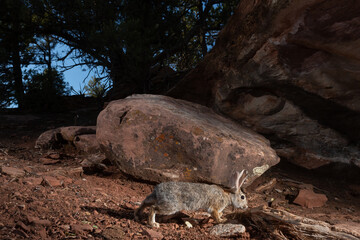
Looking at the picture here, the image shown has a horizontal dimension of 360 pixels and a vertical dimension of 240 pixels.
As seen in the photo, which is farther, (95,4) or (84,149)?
(95,4)

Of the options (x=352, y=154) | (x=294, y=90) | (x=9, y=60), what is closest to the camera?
(x=294, y=90)

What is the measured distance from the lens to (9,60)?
9.48m

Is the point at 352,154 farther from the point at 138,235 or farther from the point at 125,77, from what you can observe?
the point at 125,77

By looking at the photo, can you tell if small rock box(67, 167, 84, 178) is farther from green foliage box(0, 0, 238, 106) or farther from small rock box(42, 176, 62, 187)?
green foliage box(0, 0, 238, 106)

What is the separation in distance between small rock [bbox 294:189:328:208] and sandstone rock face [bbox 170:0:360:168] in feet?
3.73

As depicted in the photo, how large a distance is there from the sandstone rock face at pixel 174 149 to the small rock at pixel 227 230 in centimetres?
123

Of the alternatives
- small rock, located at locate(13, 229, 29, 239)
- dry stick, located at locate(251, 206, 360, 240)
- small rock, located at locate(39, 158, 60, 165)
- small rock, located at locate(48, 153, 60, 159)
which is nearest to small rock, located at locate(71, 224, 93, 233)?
small rock, located at locate(13, 229, 29, 239)

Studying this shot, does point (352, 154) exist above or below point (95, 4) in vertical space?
below

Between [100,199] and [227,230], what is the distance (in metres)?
1.45

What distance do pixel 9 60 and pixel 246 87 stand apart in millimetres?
7829

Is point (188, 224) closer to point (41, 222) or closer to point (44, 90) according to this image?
point (41, 222)

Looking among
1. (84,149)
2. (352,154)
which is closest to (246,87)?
(352,154)

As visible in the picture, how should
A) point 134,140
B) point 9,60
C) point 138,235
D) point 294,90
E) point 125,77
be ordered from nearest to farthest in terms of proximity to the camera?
point 138,235 → point 134,140 → point 294,90 → point 125,77 → point 9,60

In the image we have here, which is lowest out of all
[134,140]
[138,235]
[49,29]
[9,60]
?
[138,235]
